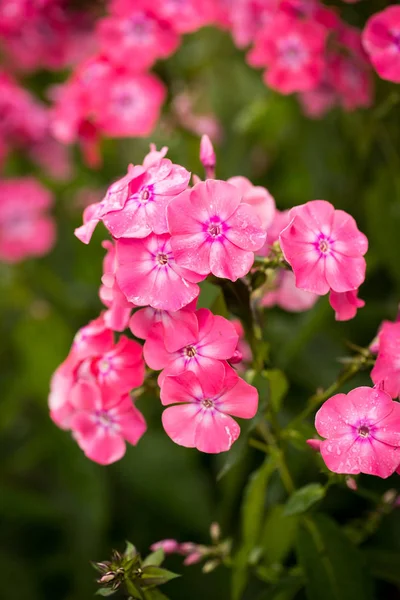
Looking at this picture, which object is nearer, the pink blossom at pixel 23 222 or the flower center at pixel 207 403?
the flower center at pixel 207 403

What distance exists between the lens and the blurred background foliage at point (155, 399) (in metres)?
1.04

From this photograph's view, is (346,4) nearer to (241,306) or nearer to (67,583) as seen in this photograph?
(241,306)

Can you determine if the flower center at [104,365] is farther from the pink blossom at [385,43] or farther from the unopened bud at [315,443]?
the pink blossom at [385,43]

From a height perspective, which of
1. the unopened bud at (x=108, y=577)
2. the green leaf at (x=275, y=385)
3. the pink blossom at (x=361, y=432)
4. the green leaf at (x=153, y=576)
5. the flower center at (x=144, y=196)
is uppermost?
the flower center at (x=144, y=196)

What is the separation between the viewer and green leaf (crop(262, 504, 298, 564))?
729 millimetres

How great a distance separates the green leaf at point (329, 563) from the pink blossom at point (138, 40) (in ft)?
2.27

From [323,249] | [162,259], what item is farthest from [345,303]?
[162,259]

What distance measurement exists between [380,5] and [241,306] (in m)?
0.60

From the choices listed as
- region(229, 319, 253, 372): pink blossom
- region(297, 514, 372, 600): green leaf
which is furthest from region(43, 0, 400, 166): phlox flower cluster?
region(297, 514, 372, 600): green leaf

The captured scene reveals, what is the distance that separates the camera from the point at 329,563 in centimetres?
67

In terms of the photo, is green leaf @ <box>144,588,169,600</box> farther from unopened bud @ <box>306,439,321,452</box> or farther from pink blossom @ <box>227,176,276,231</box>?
pink blossom @ <box>227,176,276,231</box>

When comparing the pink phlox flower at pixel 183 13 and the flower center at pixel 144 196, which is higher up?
the flower center at pixel 144 196

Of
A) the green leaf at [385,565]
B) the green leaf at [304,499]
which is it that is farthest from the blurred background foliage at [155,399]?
the green leaf at [304,499]

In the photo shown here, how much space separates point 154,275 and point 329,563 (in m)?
0.33
